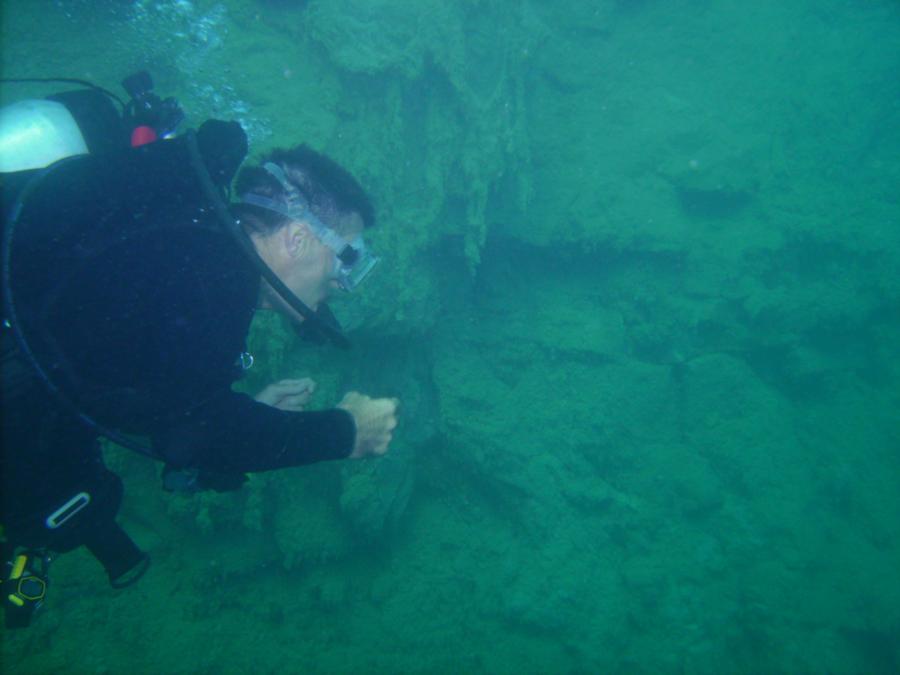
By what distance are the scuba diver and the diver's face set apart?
34 cm

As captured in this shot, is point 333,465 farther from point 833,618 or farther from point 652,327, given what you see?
point 833,618

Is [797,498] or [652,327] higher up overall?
[652,327]

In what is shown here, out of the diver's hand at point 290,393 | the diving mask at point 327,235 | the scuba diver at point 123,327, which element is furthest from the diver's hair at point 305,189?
the diver's hand at point 290,393

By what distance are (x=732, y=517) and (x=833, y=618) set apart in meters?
1.47

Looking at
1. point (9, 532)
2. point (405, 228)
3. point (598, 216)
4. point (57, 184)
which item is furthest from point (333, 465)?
point (598, 216)

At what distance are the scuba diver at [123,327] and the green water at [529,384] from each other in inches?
113

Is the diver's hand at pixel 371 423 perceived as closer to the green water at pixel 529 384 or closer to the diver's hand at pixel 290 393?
the diver's hand at pixel 290 393

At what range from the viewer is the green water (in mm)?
4836

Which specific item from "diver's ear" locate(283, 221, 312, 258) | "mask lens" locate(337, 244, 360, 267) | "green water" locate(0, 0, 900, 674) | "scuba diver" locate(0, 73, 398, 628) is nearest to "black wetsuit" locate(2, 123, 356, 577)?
"scuba diver" locate(0, 73, 398, 628)

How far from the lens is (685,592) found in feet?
18.1

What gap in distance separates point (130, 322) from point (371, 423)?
112 centimetres

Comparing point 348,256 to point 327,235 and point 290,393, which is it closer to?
point 327,235

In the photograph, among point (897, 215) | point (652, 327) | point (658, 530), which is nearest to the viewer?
point (658, 530)

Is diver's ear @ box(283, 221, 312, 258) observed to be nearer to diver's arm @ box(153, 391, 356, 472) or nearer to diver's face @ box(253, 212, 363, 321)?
diver's face @ box(253, 212, 363, 321)
